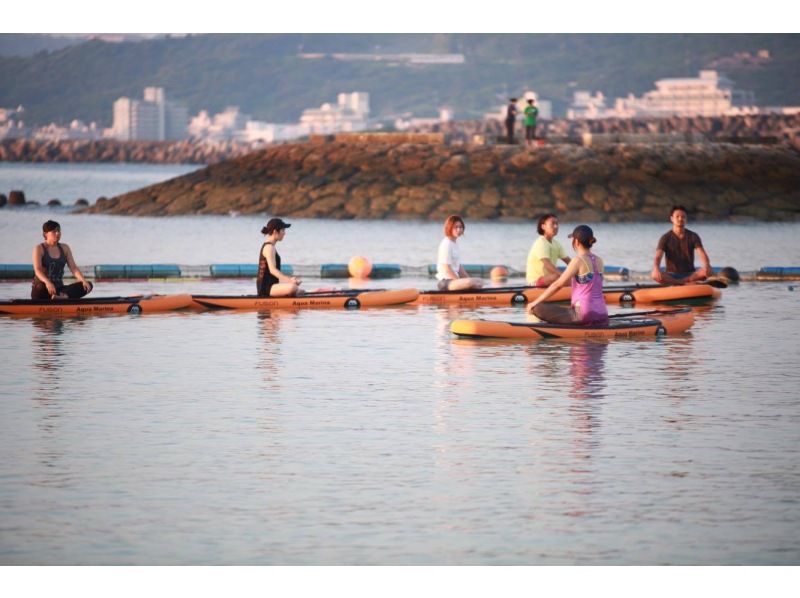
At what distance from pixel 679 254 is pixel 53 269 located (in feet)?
34.8

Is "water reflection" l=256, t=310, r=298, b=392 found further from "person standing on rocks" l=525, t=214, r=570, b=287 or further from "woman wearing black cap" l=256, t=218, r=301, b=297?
"person standing on rocks" l=525, t=214, r=570, b=287

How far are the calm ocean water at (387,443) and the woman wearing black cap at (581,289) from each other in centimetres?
42

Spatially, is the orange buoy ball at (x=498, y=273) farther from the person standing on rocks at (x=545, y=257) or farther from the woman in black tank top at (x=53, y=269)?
the woman in black tank top at (x=53, y=269)

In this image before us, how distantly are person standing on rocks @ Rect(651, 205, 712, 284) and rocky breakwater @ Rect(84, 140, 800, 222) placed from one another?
114 feet

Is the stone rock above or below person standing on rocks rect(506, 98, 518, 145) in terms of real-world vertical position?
below

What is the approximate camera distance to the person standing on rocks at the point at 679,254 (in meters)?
26.6

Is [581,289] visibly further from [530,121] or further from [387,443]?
[530,121]

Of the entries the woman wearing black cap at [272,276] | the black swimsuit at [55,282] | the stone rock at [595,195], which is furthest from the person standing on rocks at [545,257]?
the stone rock at [595,195]

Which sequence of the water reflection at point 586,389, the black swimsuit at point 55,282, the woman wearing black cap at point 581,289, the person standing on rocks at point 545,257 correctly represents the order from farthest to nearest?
the person standing on rocks at point 545,257, the black swimsuit at point 55,282, the woman wearing black cap at point 581,289, the water reflection at point 586,389

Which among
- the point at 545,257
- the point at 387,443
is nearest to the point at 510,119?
the point at 545,257

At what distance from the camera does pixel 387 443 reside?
14.8 metres

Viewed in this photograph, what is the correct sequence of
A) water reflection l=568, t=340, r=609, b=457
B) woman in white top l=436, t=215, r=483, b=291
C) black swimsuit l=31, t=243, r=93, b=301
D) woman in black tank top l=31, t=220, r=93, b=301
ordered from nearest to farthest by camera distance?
water reflection l=568, t=340, r=609, b=457
woman in black tank top l=31, t=220, r=93, b=301
black swimsuit l=31, t=243, r=93, b=301
woman in white top l=436, t=215, r=483, b=291

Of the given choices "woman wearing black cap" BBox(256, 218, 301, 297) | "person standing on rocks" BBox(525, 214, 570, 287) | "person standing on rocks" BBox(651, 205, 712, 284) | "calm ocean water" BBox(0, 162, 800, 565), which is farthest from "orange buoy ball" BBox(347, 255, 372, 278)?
"person standing on rocks" BBox(525, 214, 570, 287)

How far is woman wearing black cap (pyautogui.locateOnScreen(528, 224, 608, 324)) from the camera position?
20.1 metres
